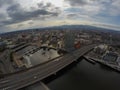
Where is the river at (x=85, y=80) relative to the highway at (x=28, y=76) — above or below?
below

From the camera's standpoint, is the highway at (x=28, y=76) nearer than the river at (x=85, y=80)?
Yes

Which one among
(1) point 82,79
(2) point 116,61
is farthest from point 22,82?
(2) point 116,61

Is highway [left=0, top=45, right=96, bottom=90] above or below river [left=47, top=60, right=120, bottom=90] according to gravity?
above

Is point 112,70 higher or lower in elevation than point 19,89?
lower

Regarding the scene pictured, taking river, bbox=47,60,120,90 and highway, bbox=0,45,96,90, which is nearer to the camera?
highway, bbox=0,45,96,90

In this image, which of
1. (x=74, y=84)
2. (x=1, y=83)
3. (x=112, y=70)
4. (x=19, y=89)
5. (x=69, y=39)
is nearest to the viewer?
(x=19, y=89)

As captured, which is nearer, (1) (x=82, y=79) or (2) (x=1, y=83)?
(2) (x=1, y=83)

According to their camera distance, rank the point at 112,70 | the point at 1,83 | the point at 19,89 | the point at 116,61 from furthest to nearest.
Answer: the point at 116,61
the point at 112,70
the point at 1,83
the point at 19,89

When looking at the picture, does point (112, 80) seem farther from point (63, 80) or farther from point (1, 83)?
point (1, 83)
